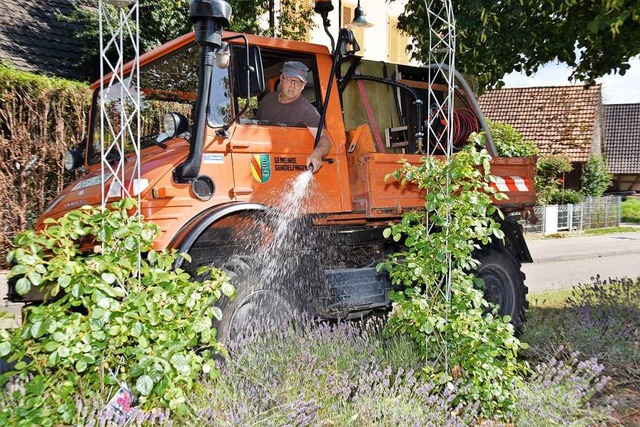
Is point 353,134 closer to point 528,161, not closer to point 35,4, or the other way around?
point 528,161

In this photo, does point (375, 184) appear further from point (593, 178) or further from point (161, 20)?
point (593, 178)

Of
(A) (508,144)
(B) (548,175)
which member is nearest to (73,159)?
(A) (508,144)

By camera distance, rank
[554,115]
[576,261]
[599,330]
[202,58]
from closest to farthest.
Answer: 1. [202,58]
2. [599,330]
3. [576,261]
4. [554,115]

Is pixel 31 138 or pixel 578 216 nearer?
pixel 31 138

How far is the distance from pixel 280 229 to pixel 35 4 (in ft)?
39.2

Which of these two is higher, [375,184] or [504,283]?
[375,184]

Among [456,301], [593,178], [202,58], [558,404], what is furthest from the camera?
[593,178]

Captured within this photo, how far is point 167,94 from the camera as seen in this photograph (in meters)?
5.06

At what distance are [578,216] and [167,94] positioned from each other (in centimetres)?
2105

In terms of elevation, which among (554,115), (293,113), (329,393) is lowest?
(329,393)

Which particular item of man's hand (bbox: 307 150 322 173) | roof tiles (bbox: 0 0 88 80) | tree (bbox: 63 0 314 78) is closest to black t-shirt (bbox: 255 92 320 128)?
man's hand (bbox: 307 150 322 173)

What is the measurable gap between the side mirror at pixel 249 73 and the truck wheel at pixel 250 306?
1117 mm

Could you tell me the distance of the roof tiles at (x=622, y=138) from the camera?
40031 millimetres

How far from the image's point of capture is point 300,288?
187 inches
